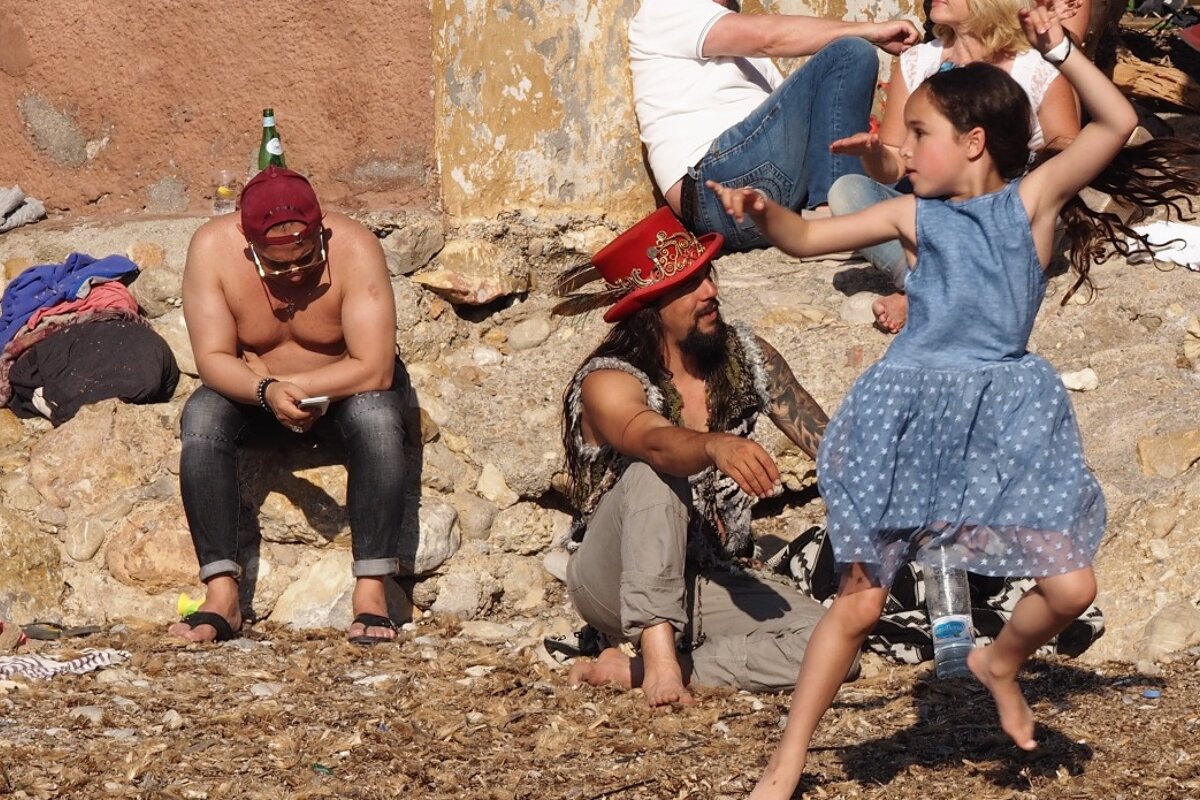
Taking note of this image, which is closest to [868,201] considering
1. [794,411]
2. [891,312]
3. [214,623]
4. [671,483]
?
[891,312]

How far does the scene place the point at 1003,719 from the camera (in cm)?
351

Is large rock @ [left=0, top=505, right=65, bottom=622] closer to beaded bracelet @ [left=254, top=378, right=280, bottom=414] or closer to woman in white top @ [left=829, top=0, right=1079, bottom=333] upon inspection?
beaded bracelet @ [left=254, top=378, right=280, bottom=414]

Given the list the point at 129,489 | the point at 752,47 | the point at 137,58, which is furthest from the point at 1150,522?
the point at 137,58

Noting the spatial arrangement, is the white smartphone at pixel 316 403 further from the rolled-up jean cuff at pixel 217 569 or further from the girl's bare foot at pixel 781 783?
the girl's bare foot at pixel 781 783

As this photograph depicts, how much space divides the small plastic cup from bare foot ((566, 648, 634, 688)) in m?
2.98

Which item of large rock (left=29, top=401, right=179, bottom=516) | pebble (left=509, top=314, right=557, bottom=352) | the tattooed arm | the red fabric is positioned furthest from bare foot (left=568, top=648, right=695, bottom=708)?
the red fabric

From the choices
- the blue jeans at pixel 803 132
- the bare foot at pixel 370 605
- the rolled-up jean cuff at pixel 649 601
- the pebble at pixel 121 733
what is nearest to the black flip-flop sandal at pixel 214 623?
the bare foot at pixel 370 605

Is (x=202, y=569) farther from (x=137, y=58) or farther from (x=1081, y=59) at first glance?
(x=1081, y=59)

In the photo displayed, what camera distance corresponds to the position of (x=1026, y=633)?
3.47 meters

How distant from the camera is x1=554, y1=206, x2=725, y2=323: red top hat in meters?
4.71

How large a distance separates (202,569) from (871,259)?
2.77 meters

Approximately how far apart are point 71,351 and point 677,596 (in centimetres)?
290

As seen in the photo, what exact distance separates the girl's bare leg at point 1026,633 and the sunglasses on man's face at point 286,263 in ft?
9.55

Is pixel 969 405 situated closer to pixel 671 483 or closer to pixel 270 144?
pixel 671 483
